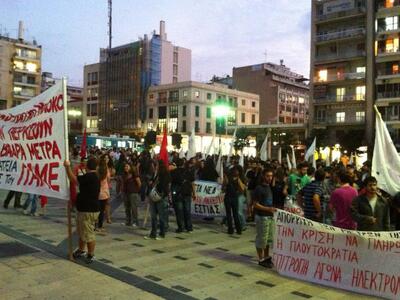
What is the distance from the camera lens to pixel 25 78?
8531cm

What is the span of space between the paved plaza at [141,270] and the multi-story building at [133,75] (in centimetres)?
7543

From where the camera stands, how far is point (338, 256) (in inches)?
280

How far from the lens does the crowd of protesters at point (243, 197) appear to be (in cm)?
750

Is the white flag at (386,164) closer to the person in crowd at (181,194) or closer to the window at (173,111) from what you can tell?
the person in crowd at (181,194)

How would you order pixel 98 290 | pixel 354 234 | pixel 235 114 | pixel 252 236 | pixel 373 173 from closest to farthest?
1. pixel 98 290
2. pixel 354 234
3. pixel 373 173
4. pixel 252 236
5. pixel 235 114

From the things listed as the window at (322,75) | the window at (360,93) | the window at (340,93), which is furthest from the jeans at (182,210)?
the window at (322,75)

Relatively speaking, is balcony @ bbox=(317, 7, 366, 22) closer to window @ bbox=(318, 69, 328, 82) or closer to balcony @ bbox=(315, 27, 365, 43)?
balcony @ bbox=(315, 27, 365, 43)

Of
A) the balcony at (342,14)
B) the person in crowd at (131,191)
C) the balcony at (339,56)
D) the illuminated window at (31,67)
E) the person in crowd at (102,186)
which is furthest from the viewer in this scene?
the illuminated window at (31,67)

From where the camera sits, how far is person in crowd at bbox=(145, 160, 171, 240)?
33.8 ft

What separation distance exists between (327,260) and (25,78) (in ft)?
284

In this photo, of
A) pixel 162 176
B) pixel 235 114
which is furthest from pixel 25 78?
pixel 162 176

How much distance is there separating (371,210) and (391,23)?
162 ft

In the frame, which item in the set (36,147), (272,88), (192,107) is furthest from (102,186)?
(272,88)

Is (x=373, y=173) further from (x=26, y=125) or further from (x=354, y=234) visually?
(x=26, y=125)
